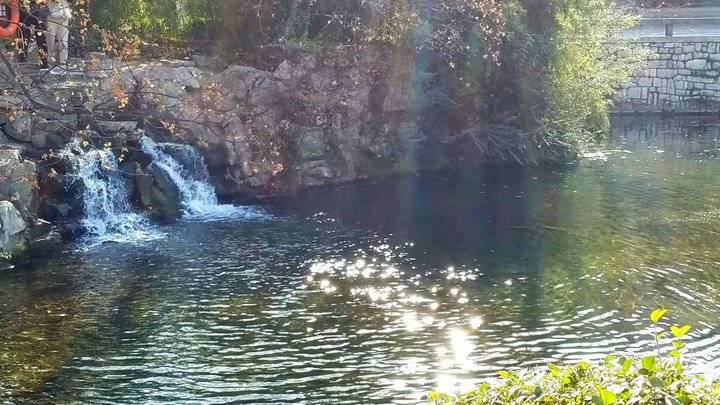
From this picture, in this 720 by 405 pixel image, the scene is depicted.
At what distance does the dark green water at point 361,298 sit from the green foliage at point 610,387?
16.8 feet

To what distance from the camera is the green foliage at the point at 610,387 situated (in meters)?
4.52

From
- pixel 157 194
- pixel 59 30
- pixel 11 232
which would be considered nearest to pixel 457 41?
pixel 157 194

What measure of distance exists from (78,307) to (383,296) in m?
4.66

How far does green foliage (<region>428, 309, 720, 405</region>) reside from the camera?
452 centimetres

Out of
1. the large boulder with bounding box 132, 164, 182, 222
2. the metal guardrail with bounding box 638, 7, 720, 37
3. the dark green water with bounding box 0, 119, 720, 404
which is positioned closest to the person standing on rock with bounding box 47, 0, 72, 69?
the large boulder with bounding box 132, 164, 182, 222

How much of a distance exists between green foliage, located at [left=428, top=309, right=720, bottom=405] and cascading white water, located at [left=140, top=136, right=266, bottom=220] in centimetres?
1431

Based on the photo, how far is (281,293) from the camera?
13938 millimetres

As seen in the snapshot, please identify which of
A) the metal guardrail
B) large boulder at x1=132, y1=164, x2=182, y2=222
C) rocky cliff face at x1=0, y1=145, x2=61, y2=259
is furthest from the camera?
the metal guardrail

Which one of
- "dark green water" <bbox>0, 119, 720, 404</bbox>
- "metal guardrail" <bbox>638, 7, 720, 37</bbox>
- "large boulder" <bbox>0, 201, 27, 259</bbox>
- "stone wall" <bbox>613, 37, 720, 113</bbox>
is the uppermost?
"metal guardrail" <bbox>638, 7, 720, 37</bbox>

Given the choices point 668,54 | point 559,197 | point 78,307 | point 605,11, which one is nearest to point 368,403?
point 78,307

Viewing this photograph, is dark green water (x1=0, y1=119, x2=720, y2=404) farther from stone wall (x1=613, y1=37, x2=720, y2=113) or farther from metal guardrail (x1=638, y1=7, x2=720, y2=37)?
metal guardrail (x1=638, y1=7, x2=720, y2=37)

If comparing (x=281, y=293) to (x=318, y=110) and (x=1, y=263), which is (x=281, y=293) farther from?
(x=318, y=110)

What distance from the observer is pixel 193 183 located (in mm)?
20125

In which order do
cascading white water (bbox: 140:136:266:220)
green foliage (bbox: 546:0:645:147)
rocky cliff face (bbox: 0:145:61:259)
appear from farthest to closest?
1. green foliage (bbox: 546:0:645:147)
2. cascading white water (bbox: 140:136:266:220)
3. rocky cliff face (bbox: 0:145:61:259)
